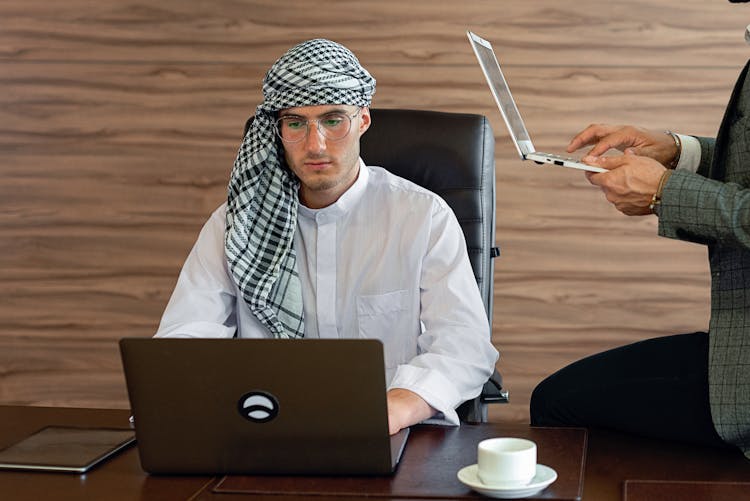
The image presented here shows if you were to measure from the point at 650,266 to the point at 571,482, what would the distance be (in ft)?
7.46

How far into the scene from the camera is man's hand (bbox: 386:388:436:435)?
1.68 metres

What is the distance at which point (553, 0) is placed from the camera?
3482 mm

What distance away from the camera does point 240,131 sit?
3.66 m

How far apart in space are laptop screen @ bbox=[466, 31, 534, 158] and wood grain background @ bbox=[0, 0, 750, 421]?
1708 mm

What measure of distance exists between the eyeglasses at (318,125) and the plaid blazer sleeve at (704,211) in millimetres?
809

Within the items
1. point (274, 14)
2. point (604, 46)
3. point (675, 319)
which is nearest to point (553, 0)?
point (604, 46)

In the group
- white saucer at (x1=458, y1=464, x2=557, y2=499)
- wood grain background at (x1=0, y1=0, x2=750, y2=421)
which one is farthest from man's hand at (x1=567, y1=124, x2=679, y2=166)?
wood grain background at (x1=0, y1=0, x2=750, y2=421)

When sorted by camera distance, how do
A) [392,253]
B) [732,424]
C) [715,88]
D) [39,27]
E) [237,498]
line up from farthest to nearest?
[39,27]
[715,88]
[392,253]
[732,424]
[237,498]

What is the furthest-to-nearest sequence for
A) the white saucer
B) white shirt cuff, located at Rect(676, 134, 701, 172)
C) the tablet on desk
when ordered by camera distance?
1. white shirt cuff, located at Rect(676, 134, 701, 172)
2. the tablet on desk
3. the white saucer

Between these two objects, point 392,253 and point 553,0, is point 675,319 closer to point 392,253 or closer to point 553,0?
point 553,0

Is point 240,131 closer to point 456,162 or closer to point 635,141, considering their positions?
point 456,162

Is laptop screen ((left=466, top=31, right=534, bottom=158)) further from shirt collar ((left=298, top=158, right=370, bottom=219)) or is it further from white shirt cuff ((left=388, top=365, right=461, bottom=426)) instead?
shirt collar ((left=298, top=158, right=370, bottom=219))

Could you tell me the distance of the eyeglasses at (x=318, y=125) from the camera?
7.48ft

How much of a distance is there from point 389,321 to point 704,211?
0.83 meters
